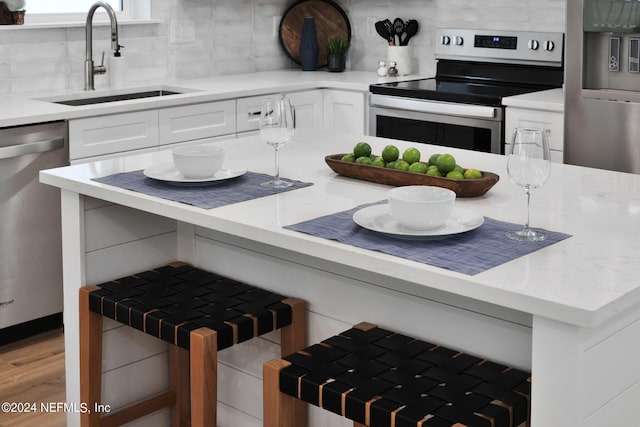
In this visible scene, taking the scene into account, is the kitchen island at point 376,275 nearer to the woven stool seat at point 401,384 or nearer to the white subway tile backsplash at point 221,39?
the woven stool seat at point 401,384

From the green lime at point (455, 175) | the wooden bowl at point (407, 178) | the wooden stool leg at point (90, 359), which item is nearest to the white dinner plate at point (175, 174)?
the wooden bowl at point (407, 178)

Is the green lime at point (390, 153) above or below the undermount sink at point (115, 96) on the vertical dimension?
below

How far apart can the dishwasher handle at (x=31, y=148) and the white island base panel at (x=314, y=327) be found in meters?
0.98

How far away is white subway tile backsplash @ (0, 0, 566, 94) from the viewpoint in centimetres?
446

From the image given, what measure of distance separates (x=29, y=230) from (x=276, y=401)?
2.10m

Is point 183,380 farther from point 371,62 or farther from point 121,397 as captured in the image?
point 371,62

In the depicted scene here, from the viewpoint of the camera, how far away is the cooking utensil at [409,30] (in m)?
5.32

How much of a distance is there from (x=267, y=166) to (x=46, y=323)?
1707 mm

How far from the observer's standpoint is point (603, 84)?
3877mm

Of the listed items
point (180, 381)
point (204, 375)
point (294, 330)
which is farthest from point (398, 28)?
point (204, 375)

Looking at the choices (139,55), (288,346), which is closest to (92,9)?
(139,55)

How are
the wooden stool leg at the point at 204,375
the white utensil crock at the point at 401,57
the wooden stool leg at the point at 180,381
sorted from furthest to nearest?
the white utensil crock at the point at 401,57 < the wooden stool leg at the point at 180,381 < the wooden stool leg at the point at 204,375

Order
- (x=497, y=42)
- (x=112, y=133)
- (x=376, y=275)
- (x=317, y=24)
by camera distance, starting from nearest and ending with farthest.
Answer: (x=376, y=275) → (x=112, y=133) → (x=497, y=42) → (x=317, y=24)

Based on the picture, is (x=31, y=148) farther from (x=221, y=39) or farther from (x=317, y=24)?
(x=317, y=24)
